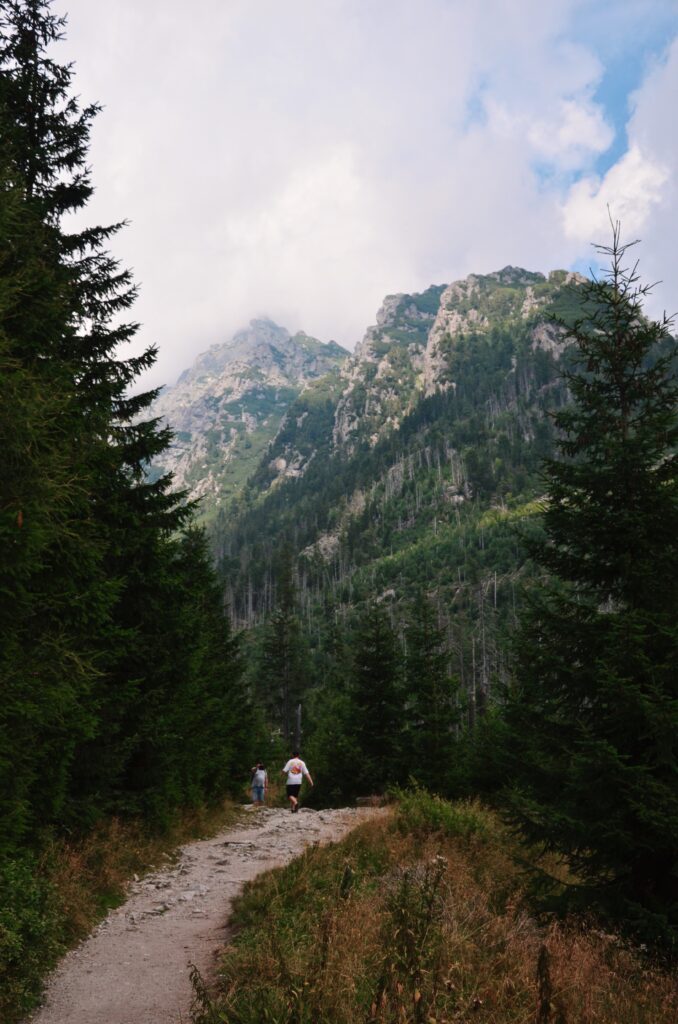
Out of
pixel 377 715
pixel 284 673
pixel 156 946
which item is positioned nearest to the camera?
pixel 156 946

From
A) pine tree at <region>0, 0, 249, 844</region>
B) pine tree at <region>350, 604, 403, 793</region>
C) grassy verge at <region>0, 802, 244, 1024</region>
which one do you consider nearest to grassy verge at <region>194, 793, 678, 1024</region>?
grassy verge at <region>0, 802, 244, 1024</region>

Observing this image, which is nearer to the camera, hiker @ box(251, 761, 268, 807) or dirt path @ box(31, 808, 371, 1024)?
dirt path @ box(31, 808, 371, 1024)

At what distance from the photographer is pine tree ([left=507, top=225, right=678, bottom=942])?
Result: 312 inches

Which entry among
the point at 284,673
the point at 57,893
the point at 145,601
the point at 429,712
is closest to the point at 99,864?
the point at 57,893

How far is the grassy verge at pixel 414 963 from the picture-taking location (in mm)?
4461

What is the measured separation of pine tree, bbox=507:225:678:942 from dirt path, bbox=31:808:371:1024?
17.4 feet

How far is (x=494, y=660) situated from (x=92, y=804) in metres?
95.5

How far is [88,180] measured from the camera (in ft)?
41.6

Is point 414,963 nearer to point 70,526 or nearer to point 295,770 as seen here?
point 70,526

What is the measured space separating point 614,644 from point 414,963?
5.89 meters

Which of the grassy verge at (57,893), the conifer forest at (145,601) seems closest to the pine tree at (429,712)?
the conifer forest at (145,601)

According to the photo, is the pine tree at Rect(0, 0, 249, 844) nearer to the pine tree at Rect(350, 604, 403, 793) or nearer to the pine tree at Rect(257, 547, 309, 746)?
the pine tree at Rect(350, 604, 403, 793)

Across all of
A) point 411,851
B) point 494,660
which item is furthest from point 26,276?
point 494,660

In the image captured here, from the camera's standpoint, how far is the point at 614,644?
8805mm
